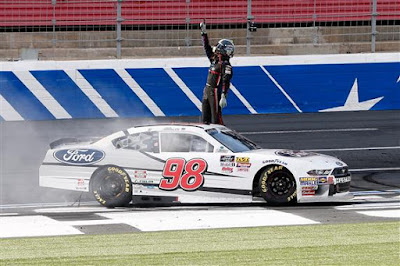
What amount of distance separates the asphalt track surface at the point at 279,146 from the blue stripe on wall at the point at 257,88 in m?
0.56

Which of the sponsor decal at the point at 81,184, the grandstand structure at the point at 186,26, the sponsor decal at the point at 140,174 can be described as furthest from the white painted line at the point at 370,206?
the grandstand structure at the point at 186,26

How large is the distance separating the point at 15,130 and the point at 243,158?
8.66m

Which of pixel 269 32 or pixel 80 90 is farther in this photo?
pixel 269 32

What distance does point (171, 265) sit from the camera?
387 inches

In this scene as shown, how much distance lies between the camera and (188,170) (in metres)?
14.6

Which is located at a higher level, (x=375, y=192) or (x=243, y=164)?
(x=243, y=164)

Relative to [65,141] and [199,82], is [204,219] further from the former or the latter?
[199,82]

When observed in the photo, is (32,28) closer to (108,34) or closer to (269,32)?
(108,34)

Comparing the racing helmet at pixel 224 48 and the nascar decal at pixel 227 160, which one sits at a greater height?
the racing helmet at pixel 224 48

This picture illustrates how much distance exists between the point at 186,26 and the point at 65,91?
12.1 ft

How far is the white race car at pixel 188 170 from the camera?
1439cm

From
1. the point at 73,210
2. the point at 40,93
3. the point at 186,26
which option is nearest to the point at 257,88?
the point at 186,26

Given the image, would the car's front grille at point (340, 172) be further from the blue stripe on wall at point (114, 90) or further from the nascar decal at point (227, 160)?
the blue stripe on wall at point (114, 90)

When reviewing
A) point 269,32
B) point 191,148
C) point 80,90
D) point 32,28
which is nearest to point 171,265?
point 191,148
